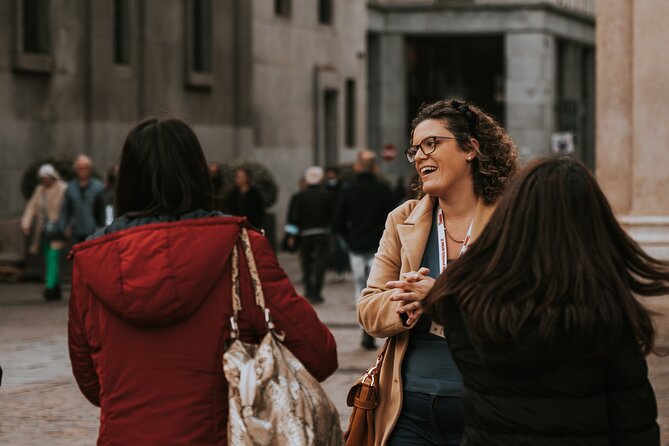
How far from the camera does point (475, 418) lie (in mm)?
3762

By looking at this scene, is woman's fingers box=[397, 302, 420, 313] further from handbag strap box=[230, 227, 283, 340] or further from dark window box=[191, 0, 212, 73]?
dark window box=[191, 0, 212, 73]

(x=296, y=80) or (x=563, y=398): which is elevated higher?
(x=296, y=80)

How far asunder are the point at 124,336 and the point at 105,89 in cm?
2272

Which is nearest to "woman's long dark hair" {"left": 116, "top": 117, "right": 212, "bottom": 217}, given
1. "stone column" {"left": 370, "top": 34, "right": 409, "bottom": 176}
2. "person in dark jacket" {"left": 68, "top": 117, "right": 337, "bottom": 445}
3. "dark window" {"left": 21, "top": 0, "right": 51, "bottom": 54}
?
"person in dark jacket" {"left": 68, "top": 117, "right": 337, "bottom": 445}

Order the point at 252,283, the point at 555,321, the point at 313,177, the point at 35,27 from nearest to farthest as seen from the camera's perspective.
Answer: the point at 555,321 → the point at 252,283 → the point at 313,177 → the point at 35,27

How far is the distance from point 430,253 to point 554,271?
51.8 inches

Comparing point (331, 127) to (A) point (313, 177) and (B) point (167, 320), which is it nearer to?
(A) point (313, 177)

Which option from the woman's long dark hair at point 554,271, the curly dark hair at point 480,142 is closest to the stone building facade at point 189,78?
the curly dark hair at point 480,142

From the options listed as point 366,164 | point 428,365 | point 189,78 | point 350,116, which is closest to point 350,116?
point 350,116

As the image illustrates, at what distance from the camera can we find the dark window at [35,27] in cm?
2447

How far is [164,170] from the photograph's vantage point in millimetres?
4262

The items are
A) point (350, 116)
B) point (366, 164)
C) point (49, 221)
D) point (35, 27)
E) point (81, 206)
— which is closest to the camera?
point (366, 164)

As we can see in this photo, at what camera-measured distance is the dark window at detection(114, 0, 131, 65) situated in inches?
1074

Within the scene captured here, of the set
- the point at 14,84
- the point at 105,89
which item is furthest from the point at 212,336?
the point at 105,89
